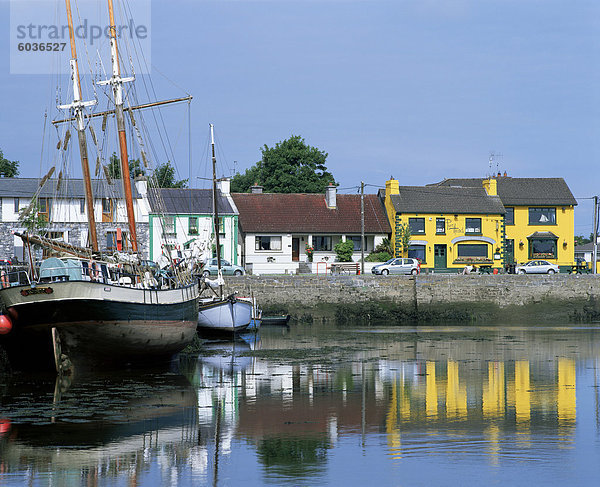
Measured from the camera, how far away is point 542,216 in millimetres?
72250

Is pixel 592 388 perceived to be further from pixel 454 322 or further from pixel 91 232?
pixel 454 322

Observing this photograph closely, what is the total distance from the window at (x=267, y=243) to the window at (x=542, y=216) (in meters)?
22.2

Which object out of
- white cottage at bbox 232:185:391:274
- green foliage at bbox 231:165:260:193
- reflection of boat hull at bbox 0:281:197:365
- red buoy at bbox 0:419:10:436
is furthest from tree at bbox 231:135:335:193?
red buoy at bbox 0:419:10:436

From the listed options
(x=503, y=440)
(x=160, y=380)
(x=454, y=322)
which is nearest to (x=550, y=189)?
(x=454, y=322)

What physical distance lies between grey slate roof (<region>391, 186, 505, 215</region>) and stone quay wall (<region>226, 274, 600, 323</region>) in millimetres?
16578

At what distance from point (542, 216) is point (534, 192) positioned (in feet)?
8.19

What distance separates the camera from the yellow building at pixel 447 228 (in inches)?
2704

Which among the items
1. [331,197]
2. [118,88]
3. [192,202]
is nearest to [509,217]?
[331,197]

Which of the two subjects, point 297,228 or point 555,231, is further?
point 555,231

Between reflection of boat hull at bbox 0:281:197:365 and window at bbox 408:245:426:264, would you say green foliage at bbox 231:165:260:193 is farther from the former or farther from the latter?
reflection of boat hull at bbox 0:281:197:365

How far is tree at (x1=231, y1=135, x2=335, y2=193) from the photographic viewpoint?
8825 centimetres

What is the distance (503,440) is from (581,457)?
5.73 ft

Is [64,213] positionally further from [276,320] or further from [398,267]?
[398,267]

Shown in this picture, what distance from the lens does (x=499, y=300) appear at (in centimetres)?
5297
